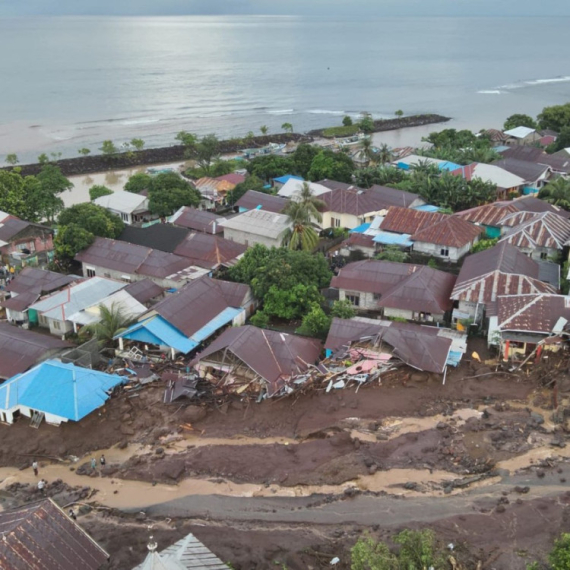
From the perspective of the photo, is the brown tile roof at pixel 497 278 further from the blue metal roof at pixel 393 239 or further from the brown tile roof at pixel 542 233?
the blue metal roof at pixel 393 239

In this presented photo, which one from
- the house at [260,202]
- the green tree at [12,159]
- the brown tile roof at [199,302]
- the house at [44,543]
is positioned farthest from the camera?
the green tree at [12,159]

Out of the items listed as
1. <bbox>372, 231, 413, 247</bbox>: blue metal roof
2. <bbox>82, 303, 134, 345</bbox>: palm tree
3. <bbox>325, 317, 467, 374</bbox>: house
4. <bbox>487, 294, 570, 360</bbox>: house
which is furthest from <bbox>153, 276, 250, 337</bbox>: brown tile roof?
<bbox>487, 294, 570, 360</bbox>: house

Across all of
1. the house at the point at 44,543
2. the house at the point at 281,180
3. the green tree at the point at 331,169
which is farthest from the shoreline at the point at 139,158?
the house at the point at 44,543

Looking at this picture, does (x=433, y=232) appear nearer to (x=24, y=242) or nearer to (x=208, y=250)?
(x=208, y=250)

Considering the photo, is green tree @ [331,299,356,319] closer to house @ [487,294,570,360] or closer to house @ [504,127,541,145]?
house @ [487,294,570,360]

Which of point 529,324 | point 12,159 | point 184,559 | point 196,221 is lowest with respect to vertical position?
point 184,559

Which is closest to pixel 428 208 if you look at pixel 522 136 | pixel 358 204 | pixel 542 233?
pixel 358 204
